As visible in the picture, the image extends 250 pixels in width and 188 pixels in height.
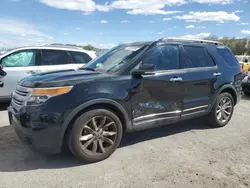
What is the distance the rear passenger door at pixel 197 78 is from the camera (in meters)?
4.48

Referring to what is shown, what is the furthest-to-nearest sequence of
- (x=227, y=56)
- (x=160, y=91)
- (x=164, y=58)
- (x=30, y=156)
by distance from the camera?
(x=227, y=56)
(x=164, y=58)
(x=160, y=91)
(x=30, y=156)

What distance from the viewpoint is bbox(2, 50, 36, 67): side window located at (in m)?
6.62

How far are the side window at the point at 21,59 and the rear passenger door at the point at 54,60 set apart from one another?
0.76ft

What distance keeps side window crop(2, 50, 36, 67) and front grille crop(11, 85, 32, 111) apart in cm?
339

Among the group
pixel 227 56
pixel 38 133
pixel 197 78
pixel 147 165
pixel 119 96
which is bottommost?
pixel 147 165

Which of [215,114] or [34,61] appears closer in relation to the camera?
[215,114]

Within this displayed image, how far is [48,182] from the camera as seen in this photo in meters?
3.04

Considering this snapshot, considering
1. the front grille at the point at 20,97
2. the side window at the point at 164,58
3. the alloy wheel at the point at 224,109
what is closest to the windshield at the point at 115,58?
the side window at the point at 164,58

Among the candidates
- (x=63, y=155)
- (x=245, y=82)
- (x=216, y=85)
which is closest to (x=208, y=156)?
(x=216, y=85)

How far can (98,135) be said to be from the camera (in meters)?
3.56

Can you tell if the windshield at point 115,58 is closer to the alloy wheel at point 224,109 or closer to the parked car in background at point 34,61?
the alloy wheel at point 224,109

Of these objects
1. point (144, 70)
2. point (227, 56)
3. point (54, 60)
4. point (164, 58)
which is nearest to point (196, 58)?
point (164, 58)

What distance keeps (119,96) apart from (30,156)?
1.59 meters

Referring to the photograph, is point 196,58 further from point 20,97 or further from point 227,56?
point 20,97
